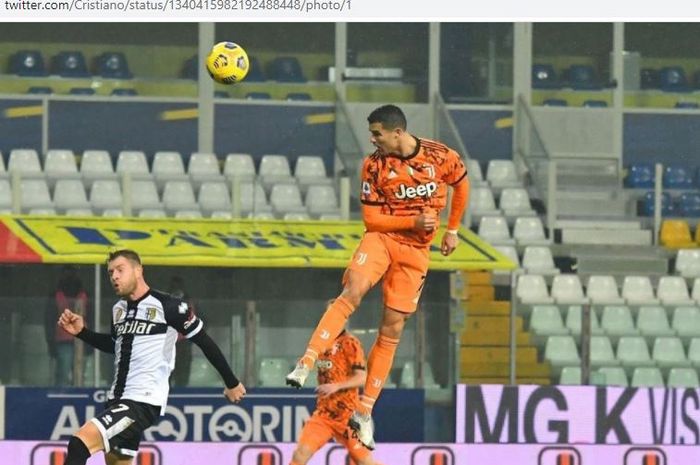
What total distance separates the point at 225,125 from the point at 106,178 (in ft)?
7.69

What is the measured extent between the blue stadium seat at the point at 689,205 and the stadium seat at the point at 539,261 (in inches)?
92.9

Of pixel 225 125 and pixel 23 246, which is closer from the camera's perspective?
pixel 23 246

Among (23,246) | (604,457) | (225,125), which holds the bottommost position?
(604,457)

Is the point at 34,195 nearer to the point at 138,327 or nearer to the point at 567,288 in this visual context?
the point at 567,288

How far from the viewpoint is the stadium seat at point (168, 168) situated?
21750mm

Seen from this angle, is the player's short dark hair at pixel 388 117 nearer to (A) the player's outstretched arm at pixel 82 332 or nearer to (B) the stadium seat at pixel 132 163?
(A) the player's outstretched arm at pixel 82 332

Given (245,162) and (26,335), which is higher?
(245,162)

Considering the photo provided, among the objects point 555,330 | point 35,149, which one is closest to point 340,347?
point 555,330

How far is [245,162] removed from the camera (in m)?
22.7

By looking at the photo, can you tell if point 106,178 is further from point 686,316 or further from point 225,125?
point 686,316

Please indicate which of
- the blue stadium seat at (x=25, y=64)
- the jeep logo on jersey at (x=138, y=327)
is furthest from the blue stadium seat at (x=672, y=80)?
the jeep logo on jersey at (x=138, y=327)

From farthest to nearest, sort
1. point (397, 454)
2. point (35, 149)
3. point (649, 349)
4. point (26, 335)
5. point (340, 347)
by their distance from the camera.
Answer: point (35, 149) < point (649, 349) < point (26, 335) < point (397, 454) < point (340, 347)

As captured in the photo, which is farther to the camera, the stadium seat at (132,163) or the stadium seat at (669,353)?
the stadium seat at (132,163)

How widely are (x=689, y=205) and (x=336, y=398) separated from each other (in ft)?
35.8
